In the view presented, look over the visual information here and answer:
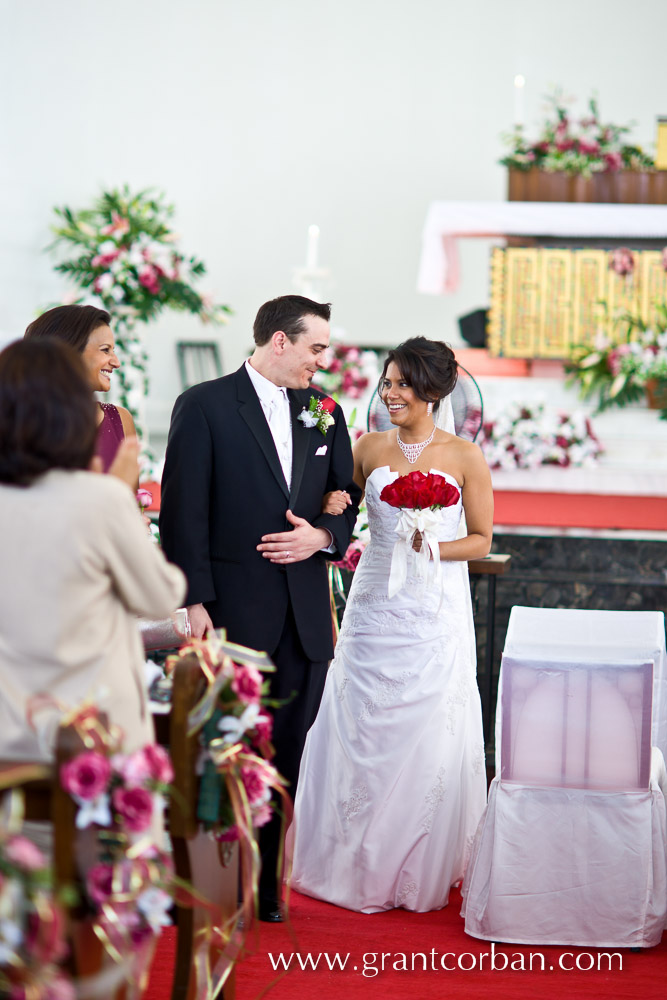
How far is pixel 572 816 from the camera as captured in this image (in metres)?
3.42

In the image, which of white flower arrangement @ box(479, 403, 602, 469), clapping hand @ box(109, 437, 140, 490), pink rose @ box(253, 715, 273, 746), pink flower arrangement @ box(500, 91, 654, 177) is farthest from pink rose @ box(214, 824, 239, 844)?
pink flower arrangement @ box(500, 91, 654, 177)

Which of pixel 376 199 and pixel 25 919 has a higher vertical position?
pixel 376 199

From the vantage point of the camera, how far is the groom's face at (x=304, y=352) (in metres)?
3.52

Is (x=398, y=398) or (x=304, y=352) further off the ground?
(x=304, y=352)

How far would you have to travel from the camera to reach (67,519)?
201cm

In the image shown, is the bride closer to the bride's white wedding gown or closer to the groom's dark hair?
the bride's white wedding gown

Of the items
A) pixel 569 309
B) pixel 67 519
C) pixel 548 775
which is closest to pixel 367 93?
pixel 569 309

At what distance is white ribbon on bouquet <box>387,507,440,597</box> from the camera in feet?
12.3

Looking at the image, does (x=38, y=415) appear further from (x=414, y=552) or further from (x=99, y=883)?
(x=414, y=552)

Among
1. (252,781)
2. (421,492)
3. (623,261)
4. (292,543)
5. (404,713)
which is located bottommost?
(404,713)

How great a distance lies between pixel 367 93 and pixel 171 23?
1897mm

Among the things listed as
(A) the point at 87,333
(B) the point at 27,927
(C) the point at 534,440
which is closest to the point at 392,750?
(A) the point at 87,333

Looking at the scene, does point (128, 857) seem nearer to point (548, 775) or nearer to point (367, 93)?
point (548, 775)

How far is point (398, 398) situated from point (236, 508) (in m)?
0.77
